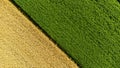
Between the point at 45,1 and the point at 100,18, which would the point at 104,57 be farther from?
the point at 45,1

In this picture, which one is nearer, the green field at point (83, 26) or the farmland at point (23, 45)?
the green field at point (83, 26)

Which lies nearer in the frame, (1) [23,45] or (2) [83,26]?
(2) [83,26]

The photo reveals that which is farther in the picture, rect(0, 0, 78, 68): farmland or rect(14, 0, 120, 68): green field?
rect(0, 0, 78, 68): farmland

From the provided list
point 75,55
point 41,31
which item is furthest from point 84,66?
point 41,31

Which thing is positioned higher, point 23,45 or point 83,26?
point 83,26
